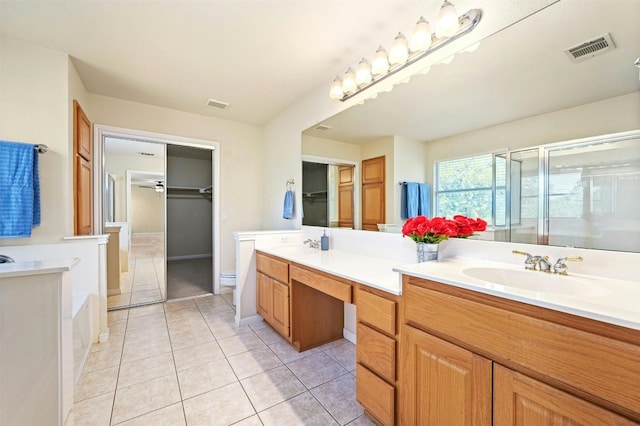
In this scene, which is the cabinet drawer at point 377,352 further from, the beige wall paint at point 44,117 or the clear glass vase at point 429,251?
the beige wall paint at point 44,117

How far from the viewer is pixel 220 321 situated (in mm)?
2783

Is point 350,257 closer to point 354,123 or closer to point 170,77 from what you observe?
point 354,123

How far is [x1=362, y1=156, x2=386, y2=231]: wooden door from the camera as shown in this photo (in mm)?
2025

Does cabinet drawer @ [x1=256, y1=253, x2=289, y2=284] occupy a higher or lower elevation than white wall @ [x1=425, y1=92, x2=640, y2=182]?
lower

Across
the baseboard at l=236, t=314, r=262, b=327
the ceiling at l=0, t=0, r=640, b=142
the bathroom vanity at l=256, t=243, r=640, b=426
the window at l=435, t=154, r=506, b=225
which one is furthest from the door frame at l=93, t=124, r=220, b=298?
the window at l=435, t=154, r=506, b=225

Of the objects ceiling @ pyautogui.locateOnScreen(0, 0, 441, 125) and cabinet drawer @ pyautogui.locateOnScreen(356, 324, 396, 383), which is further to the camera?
ceiling @ pyautogui.locateOnScreen(0, 0, 441, 125)

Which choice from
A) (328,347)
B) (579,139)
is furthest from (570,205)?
(328,347)

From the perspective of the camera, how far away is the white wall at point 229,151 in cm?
320

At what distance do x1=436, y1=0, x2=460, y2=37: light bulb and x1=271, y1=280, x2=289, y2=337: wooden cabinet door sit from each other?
78.4 inches

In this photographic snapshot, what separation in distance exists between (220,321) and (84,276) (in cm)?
125

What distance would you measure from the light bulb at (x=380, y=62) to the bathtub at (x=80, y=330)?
106 inches

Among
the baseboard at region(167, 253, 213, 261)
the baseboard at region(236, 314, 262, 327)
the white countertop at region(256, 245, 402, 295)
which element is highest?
the white countertop at region(256, 245, 402, 295)

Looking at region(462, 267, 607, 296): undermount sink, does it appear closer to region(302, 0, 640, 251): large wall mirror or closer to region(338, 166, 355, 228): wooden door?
region(302, 0, 640, 251): large wall mirror

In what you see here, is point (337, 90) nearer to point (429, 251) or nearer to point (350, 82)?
point (350, 82)
